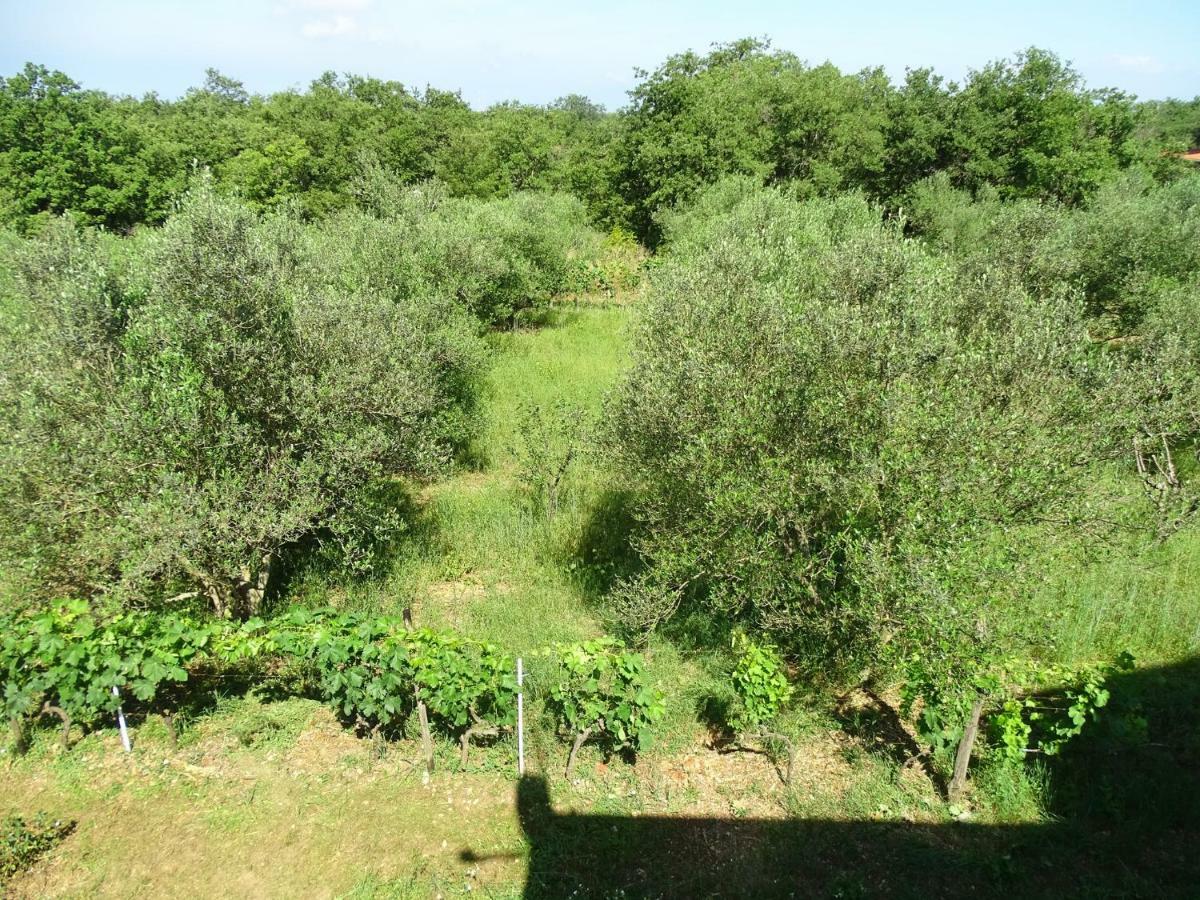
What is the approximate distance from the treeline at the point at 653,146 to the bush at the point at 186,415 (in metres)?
27.1

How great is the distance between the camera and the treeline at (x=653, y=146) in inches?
1362

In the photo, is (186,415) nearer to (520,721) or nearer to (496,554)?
(520,721)

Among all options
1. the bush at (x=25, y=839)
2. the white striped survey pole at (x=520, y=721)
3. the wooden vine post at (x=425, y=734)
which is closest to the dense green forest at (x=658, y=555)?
the bush at (x=25, y=839)

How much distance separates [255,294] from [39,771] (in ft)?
21.8

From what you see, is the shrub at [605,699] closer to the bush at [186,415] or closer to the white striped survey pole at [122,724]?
the bush at [186,415]

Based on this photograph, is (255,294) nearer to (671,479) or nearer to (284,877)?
(671,479)

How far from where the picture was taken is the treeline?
3459 cm

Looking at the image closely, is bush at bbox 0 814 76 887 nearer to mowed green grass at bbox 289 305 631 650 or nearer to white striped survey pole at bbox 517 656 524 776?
mowed green grass at bbox 289 305 631 650

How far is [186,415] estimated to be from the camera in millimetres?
8219

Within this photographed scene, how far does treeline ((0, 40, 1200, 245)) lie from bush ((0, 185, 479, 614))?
89.0 feet

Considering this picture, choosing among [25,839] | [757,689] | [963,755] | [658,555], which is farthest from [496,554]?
[963,755]

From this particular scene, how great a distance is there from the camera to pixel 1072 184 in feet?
113

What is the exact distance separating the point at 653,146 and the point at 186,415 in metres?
34.7

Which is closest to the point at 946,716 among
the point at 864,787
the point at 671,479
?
the point at 864,787
